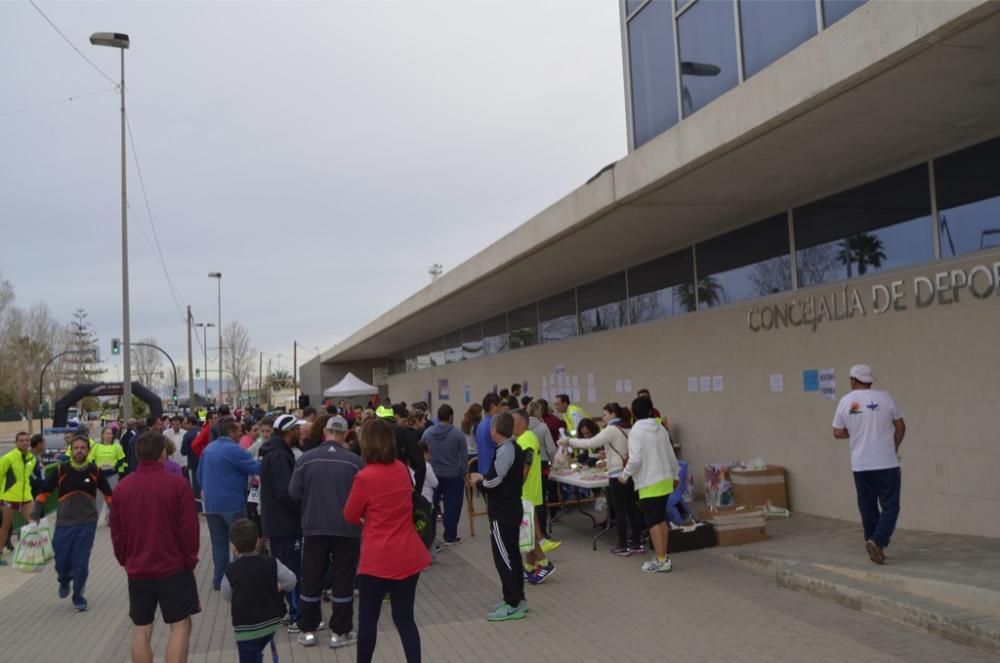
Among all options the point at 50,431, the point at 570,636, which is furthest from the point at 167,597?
the point at 50,431

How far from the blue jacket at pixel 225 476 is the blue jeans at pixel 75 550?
1433mm

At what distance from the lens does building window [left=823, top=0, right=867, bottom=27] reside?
8430 millimetres

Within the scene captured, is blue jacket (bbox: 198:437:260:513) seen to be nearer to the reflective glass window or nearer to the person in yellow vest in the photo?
the person in yellow vest

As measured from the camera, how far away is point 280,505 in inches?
295

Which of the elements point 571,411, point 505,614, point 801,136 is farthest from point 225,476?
point 801,136

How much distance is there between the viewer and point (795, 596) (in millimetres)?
7711

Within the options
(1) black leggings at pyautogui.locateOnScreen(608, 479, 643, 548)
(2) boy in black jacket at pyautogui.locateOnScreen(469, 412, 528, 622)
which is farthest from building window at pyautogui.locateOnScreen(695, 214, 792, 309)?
(2) boy in black jacket at pyautogui.locateOnScreen(469, 412, 528, 622)

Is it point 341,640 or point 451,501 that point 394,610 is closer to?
point 341,640

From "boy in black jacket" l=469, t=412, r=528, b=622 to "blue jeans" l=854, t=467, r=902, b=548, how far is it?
3229 millimetres

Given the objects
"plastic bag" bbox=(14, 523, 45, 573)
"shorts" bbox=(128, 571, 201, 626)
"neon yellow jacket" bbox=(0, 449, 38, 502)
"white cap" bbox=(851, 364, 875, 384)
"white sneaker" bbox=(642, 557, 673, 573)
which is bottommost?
"white sneaker" bbox=(642, 557, 673, 573)

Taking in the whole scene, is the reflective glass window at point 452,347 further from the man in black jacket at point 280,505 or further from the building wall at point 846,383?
the man in black jacket at point 280,505

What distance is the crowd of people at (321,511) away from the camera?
5609 millimetres

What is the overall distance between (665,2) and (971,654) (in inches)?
382

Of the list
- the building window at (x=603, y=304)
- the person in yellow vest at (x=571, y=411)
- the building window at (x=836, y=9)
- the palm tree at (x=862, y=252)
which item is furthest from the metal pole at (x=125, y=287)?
the building window at (x=836, y=9)
